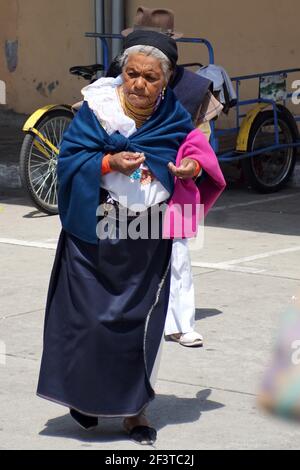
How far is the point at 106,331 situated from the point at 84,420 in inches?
16.8

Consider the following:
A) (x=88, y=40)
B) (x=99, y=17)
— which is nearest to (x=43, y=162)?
(x=99, y=17)

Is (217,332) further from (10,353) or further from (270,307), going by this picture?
(10,353)

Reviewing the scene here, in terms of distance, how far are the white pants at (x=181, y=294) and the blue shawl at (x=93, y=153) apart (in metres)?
1.49

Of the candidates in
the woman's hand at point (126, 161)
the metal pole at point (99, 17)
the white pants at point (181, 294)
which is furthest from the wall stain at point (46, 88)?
the woman's hand at point (126, 161)

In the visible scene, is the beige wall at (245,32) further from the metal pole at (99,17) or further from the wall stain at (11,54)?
the wall stain at (11,54)

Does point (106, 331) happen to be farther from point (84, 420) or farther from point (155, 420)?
point (155, 420)

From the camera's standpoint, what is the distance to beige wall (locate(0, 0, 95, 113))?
1375cm

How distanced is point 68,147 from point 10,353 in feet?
5.63

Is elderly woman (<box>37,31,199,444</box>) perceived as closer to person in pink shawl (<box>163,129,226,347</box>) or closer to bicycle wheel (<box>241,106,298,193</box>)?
person in pink shawl (<box>163,129,226,347</box>)

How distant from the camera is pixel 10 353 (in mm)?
6109

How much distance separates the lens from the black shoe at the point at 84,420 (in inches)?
192

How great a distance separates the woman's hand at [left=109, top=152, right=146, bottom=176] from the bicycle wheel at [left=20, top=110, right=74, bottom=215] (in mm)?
4947

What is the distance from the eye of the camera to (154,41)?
469 cm

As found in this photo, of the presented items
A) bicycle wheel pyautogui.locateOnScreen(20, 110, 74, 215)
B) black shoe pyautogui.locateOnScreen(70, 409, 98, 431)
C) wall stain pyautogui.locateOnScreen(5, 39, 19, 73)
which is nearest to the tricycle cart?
bicycle wheel pyautogui.locateOnScreen(20, 110, 74, 215)
